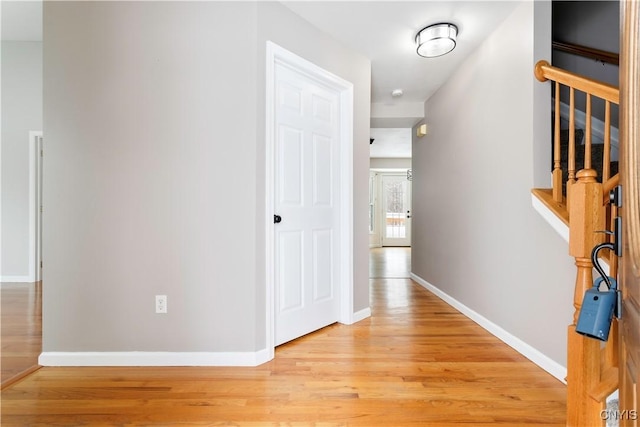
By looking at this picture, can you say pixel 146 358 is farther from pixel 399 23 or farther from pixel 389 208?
pixel 389 208

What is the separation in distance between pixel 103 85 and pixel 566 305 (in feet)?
10.1

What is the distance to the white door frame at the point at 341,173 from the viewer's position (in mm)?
2141

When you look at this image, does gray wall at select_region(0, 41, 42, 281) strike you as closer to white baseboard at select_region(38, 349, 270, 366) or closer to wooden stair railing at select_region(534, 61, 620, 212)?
white baseboard at select_region(38, 349, 270, 366)

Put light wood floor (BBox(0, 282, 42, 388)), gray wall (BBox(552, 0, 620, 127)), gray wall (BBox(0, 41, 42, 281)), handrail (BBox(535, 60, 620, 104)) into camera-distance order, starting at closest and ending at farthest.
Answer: handrail (BBox(535, 60, 620, 104))
light wood floor (BBox(0, 282, 42, 388))
gray wall (BBox(552, 0, 620, 127))
gray wall (BBox(0, 41, 42, 281))

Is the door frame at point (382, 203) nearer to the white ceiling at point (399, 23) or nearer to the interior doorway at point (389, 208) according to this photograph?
the interior doorway at point (389, 208)

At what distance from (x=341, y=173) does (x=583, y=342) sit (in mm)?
2101

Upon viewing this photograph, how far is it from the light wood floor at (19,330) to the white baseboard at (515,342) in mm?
3081

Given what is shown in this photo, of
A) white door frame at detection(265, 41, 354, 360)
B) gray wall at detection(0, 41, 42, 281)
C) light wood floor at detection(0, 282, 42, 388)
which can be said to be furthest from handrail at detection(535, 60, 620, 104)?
gray wall at detection(0, 41, 42, 281)

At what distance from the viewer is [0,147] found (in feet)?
13.5

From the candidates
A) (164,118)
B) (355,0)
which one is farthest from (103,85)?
(355,0)

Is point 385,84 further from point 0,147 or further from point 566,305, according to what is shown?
point 0,147

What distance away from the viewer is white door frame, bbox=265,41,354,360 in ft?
7.02

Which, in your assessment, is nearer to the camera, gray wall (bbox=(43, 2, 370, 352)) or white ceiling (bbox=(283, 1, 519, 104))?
gray wall (bbox=(43, 2, 370, 352))

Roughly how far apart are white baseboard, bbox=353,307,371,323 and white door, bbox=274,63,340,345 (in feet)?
0.61
